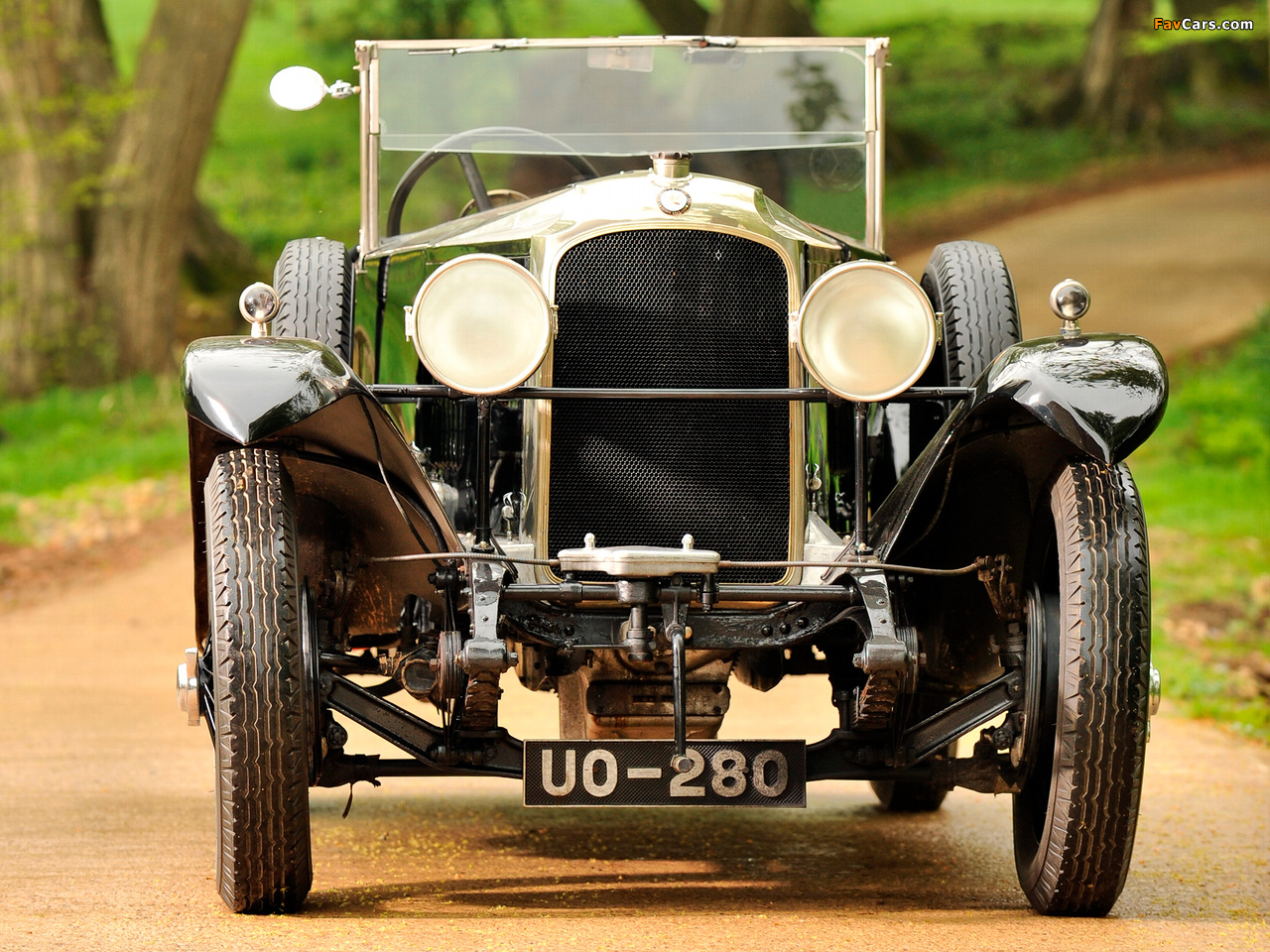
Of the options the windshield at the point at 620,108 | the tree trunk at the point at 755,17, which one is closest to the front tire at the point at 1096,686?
the windshield at the point at 620,108

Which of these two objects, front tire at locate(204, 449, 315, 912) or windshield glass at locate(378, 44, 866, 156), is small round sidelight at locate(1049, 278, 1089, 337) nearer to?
windshield glass at locate(378, 44, 866, 156)

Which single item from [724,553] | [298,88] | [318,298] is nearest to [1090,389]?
[724,553]

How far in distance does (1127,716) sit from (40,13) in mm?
12978

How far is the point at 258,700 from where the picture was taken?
3648 millimetres

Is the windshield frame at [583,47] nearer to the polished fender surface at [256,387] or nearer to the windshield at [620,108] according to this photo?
the windshield at [620,108]

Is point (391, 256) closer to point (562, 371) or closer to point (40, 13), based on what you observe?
point (562, 371)

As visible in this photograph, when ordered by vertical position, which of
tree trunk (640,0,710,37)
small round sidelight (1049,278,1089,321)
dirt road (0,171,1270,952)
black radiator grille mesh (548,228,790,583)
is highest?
tree trunk (640,0,710,37)

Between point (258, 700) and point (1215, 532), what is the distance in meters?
8.61

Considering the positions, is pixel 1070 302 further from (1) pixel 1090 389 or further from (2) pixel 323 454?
(2) pixel 323 454

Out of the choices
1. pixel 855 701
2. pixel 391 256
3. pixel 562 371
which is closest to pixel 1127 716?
pixel 855 701

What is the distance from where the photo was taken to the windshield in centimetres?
559

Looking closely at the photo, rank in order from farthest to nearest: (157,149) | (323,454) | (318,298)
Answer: (157,149) → (318,298) → (323,454)

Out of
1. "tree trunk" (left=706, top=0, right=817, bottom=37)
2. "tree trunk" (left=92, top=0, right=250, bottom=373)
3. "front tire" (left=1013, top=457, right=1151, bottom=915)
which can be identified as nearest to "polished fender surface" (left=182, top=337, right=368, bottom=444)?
"front tire" (left=1013, top=457, right=1151, bottom=915)

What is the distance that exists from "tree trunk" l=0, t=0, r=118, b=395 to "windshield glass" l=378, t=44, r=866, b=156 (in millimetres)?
9498
